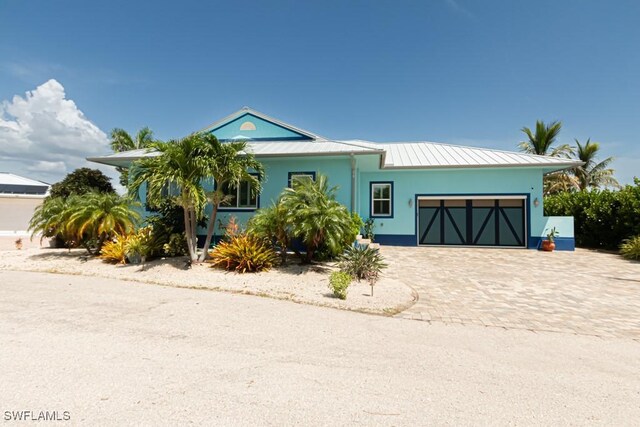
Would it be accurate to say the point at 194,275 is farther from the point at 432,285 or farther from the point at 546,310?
the point at 546,310

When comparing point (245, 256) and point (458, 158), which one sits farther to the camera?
point (458, 158)

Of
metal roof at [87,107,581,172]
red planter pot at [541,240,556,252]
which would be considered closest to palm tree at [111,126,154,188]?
metal roof at [87,107,581,172]

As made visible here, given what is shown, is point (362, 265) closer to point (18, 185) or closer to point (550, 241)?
point (550, 241)

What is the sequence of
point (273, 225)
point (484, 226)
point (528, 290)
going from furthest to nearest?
point (484, 226)
point (273, 225)
point (528, 290)

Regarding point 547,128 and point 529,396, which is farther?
point 547,128

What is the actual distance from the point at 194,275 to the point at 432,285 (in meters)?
6.16

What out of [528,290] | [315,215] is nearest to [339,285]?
[315,215]

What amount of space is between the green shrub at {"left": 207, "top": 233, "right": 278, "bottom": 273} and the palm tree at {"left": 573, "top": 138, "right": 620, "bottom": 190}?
30.0 m

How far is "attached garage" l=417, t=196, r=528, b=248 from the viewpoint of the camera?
555 inches

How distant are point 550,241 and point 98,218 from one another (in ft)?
59.0

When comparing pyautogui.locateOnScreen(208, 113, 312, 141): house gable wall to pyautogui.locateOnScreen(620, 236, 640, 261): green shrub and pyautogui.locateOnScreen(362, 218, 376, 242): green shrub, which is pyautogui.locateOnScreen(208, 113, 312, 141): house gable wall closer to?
pyautogui.locateOnScreen(362, 218, 376, 242): green shrub

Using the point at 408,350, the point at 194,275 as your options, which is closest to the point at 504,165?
the point at 408,350

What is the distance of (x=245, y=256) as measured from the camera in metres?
7.79

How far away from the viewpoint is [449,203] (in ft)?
48.1
